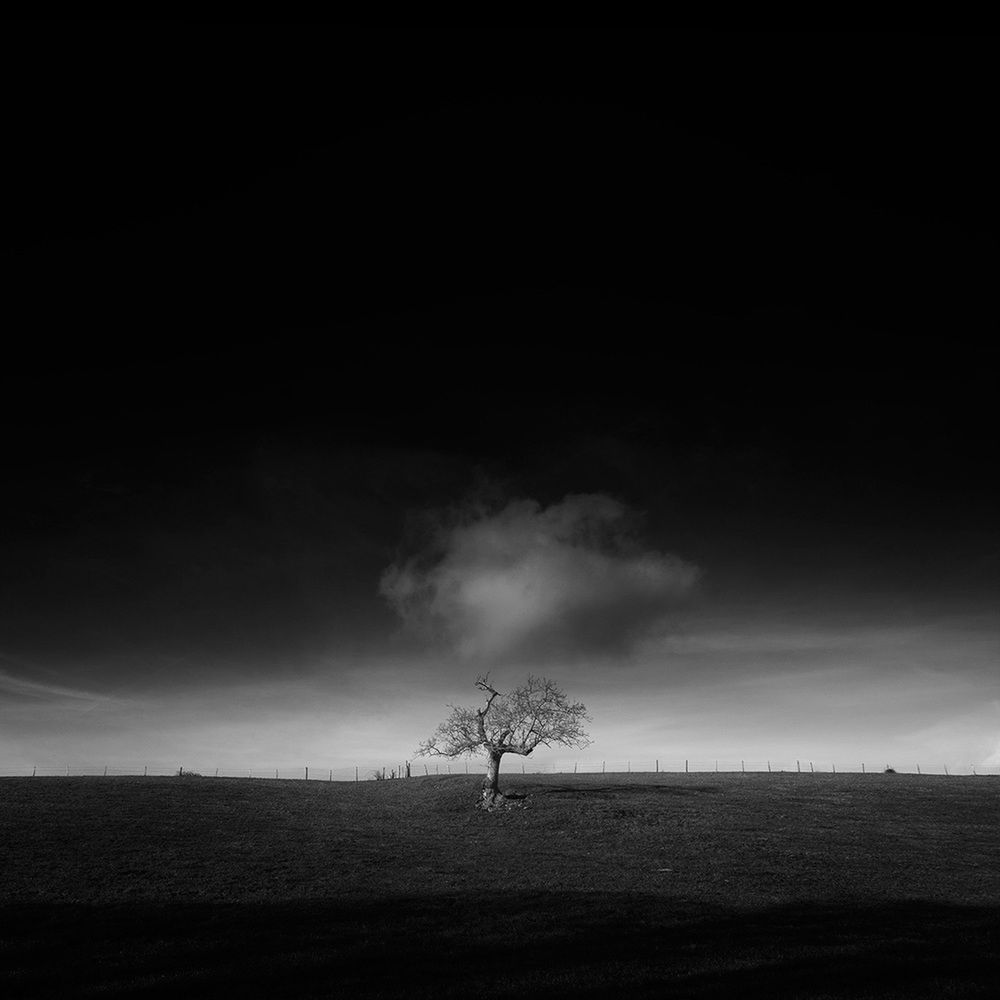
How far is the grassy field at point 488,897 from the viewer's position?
747 inches

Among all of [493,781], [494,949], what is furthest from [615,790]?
[494,949]

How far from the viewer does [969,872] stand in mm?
39500

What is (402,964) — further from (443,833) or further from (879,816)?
(879,816)

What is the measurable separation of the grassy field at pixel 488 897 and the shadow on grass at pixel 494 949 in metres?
0.11

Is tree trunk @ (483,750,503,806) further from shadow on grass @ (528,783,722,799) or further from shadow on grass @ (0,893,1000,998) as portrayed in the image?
shadow on grass @ (0,893,1000,998)

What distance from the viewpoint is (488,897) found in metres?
29.6

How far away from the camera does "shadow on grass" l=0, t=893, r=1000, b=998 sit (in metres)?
18.1

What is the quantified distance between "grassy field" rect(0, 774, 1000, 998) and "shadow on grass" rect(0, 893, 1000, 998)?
0.35 ft

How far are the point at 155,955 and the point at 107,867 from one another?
15994 millimetres

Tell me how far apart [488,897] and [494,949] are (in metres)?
8.32

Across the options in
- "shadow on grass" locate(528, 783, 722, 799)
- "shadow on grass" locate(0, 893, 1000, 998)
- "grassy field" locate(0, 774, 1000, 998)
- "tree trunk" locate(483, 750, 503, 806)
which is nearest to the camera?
"shadow on grass" locate(0, 893, 1000, 998)

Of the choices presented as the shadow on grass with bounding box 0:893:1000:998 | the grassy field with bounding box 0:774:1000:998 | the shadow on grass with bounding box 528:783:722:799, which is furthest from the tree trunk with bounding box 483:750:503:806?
the shadow on grass with bounding box 0:893:1000:998

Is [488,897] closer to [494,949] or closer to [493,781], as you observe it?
Result: [494,949]

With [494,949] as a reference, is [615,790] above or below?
above
